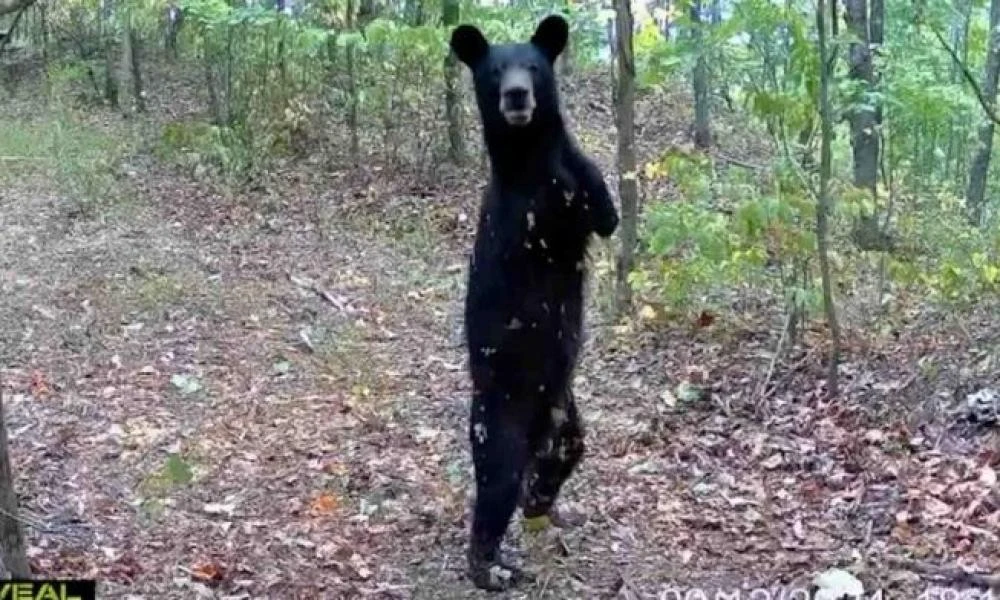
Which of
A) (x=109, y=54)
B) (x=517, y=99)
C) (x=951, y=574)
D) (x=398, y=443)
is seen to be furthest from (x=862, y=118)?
(x=109, y=54)

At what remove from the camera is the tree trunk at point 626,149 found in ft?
24.3

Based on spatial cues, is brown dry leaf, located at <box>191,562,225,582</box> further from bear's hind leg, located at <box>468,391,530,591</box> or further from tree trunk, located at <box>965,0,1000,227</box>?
tree trunk, located at <box>965,0,1000,227</box>

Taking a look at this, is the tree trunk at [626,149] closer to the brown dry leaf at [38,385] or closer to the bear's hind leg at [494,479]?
the bear's hind leg at [494,479]

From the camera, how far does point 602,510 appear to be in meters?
5.30

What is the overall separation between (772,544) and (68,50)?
635 inches

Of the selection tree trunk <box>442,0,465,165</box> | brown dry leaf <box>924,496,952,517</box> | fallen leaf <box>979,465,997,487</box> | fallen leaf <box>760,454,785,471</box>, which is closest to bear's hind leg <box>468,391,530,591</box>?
fallen leaf <box>760,454,785,471</box>

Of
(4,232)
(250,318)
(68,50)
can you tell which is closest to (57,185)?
Result: (4,232)

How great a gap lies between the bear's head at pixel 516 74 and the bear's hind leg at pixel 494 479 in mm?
1114

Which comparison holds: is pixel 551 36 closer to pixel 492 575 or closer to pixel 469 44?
pixel 469 44

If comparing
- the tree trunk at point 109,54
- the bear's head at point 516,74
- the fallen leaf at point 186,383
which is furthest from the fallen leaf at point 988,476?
the tree trunk at point 109,54

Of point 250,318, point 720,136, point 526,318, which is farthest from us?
point 720,136

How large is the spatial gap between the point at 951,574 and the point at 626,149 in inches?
163

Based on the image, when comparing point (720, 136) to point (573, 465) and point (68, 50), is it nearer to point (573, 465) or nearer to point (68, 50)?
point (68, 50)

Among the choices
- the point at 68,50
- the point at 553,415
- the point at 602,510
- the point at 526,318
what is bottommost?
the point at 602,510
